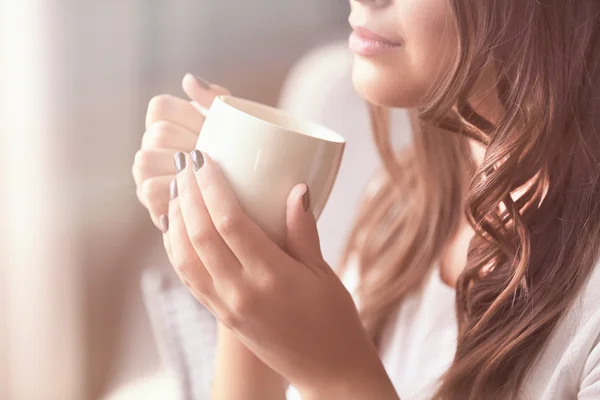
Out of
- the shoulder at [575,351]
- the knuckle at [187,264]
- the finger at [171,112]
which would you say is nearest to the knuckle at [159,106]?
the finger at [171,112]

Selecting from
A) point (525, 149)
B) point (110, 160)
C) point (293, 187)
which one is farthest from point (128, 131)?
point (525, 149)

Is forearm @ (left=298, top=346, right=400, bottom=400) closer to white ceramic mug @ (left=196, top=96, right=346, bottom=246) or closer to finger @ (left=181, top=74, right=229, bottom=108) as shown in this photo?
white ceramic mug @ (left=196, top=96, right=346, bottom=246)

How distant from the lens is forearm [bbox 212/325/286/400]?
414 millimetres

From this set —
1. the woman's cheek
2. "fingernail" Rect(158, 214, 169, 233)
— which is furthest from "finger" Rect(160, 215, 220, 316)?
the woman's cheek

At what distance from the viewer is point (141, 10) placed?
0.39 m

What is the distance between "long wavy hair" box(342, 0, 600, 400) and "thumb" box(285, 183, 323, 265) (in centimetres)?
10

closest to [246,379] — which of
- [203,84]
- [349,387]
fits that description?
[349,387]

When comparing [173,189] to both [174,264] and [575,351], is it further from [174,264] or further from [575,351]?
[575,351]

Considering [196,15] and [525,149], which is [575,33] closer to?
[525,149]

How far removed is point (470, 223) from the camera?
404mm

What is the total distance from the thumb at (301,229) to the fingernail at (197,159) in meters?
0.05

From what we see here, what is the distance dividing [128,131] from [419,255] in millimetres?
249

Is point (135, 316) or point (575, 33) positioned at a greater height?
point (575, 33)

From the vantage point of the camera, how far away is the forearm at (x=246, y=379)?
41 cm
